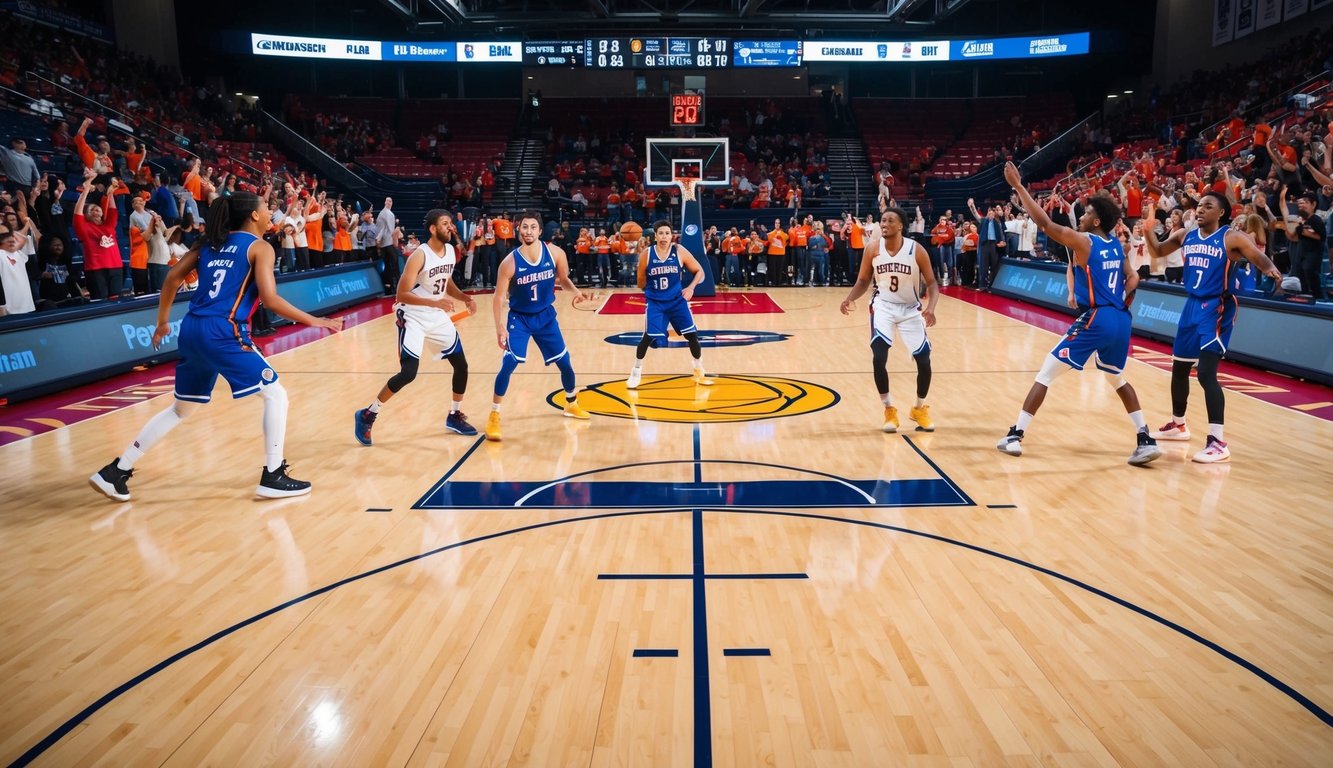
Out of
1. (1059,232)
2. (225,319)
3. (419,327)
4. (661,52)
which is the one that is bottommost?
(419,327)

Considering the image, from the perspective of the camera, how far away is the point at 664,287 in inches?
379

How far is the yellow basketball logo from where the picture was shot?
867 centimetres

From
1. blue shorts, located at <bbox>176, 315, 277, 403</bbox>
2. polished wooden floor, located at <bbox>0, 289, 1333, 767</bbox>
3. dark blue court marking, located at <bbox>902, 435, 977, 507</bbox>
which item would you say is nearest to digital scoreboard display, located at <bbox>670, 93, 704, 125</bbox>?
polished wooden floor, located at <bbox>0, 289, 1333, 767</bbox>

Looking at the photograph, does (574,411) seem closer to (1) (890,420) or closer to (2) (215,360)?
(1) (890,420)

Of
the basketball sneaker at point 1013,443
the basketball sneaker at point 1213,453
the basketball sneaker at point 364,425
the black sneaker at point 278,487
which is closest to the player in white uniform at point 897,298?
the basketball sneaker at point 1013,443

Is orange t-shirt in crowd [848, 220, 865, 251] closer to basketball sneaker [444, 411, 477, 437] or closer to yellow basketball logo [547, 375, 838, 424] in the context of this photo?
yellow basketball logo [547, 375, 838, 424]

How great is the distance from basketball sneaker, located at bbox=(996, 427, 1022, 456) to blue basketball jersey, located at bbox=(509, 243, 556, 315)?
149 inches

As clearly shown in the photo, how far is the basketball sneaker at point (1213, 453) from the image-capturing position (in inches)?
266

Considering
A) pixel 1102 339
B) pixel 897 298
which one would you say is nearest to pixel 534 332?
pixel 897 298

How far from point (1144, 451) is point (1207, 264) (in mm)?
1449

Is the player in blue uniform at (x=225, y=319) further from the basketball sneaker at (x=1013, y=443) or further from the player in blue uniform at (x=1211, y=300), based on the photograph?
the player in blue uniform at (x=1211, y=300)

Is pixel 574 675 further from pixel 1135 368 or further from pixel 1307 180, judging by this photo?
pixel 1307 180

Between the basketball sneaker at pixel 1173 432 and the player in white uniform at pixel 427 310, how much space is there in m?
5.53

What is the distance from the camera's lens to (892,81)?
122 ft
